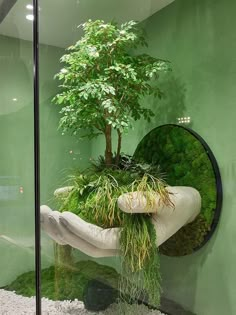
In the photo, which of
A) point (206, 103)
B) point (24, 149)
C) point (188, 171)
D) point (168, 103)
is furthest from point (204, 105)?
point (24, 149)

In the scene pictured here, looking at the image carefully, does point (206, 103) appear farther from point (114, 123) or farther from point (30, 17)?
point (30, 17)

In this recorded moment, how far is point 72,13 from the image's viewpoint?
72.7 inches

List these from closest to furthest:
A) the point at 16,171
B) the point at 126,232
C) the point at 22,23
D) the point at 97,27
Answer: the point at 126,232 < the point at 97,27 < the point at 22,23 < the point at 16,171

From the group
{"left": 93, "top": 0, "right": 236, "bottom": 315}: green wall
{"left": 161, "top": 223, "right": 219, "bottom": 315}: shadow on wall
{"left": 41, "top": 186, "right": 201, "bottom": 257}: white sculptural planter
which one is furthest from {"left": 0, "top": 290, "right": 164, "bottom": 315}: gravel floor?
{"left": 41, "top": 186, "right": 201, "bottom": 257}: white sculptural planter

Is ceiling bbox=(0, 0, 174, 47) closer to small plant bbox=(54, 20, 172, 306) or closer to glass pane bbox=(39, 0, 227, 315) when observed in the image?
glass pane bbox=(39, 0, 227, 315)

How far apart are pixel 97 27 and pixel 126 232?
944 mm

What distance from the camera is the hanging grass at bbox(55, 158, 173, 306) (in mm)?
1399

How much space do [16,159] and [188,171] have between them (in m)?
1.02

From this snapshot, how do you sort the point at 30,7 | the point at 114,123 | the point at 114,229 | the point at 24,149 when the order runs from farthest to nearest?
1. the point at 24,149
2. the point at 30,7
3. the point at 114,123
4. the point at 114,229

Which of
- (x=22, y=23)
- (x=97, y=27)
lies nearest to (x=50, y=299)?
(x=97, y=27)

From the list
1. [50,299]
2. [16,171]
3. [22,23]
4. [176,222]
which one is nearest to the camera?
[176,222]

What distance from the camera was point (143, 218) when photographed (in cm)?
142

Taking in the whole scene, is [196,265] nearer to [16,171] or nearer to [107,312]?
[107,312]

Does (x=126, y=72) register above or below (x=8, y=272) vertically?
above
